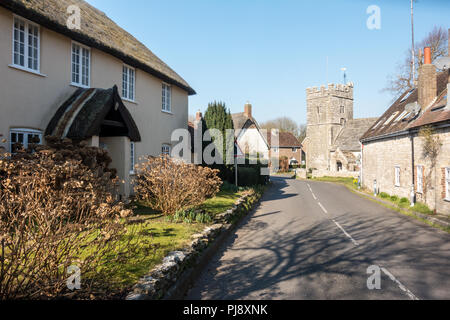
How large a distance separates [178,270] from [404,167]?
15499mm

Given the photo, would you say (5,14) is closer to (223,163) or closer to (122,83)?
(122,83)

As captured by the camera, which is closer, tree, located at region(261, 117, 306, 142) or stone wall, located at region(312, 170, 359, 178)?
stone wall, located at region(312, 170, 359, 178)

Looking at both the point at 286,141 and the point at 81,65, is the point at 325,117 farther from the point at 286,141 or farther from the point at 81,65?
the point at 81,65

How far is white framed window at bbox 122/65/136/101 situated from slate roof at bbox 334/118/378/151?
40.2 meters

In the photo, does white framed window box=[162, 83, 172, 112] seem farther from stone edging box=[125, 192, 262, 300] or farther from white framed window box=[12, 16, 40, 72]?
stone edging box=[125, 192, 262, 300]

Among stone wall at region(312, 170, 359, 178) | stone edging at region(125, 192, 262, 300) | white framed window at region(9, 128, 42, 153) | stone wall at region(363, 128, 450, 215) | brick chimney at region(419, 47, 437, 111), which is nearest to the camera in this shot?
stone edging at region(125, 192, 262, 300)

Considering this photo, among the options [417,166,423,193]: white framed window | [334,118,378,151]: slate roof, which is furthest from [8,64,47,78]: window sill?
[334,118,378,151]: slate roof

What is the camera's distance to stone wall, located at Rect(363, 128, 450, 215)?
12.7 metres

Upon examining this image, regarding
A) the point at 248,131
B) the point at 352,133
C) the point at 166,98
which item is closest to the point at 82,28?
the point at 166,98

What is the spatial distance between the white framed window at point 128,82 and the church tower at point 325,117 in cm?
4503

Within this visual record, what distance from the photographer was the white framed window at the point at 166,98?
17.7 metres

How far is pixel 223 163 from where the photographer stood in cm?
2128

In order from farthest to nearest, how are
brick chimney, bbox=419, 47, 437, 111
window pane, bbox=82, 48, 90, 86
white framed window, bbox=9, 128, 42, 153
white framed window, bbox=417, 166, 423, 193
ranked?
brick chimney, bbox=419, 47, 437, 111, white framed window, bbox=417, 166, 423, 193, window pane, bbox=82, 48, 90, 86, white framed window, bbox=9, 128, 42, 153

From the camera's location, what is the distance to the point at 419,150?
1483 centimetres
